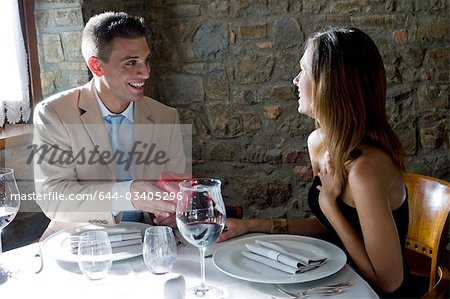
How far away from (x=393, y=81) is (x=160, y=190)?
5.37 feet

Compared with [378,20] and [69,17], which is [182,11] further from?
[378,20]

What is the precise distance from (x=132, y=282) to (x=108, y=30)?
4.05 ft

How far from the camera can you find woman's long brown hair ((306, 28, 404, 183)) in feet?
5.19

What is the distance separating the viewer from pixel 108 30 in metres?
2.18

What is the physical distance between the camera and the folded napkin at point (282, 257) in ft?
4.15

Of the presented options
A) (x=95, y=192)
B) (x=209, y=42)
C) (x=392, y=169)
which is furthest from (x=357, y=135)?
(x=209, y=42)

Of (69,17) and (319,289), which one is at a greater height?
(69,17)

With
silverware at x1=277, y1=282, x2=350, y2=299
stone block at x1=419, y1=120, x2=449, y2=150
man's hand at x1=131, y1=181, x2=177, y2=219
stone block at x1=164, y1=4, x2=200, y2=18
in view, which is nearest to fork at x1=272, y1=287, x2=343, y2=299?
silverware at x1=277, y1=282, x2=350, y2=299

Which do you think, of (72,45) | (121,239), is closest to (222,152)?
(72,45)

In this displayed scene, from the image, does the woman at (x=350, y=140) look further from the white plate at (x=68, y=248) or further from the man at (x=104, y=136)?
the man at (x=104, y=136)

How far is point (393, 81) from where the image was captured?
2.77m

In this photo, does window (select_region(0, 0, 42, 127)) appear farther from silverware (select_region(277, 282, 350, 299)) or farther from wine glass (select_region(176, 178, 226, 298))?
silverware (select_region(277, 282, 350, 299))

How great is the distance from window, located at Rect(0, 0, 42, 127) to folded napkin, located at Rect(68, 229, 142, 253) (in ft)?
4.64

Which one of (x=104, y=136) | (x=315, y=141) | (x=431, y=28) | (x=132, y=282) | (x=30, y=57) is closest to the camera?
(x=132, y=282)
